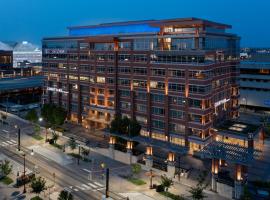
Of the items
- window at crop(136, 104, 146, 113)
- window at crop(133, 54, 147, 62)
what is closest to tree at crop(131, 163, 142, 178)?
window at crop(136, 104, 146, 113)

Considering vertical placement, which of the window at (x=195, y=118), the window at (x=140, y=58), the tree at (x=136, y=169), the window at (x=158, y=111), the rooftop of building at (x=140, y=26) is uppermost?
the rooftop of building at (x=140, y=26)

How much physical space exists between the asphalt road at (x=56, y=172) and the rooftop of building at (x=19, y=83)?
65.8 meters

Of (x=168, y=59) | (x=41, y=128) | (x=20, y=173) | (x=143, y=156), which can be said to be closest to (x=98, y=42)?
(x=168, y=59)

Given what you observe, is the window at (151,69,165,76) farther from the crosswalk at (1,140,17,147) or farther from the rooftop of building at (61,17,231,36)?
the crosswalk at (1,140,17,147)

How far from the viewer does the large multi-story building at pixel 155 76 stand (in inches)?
3189

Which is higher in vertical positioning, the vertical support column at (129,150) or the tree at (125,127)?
the tree at (125,127)

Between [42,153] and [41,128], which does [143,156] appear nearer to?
[42,153]

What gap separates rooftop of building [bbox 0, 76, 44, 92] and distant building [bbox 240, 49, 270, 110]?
9362cm

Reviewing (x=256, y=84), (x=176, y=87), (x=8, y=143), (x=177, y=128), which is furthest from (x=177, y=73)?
(x=256, y=84)

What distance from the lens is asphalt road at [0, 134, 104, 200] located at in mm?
62594

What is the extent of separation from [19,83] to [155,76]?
87128 mm

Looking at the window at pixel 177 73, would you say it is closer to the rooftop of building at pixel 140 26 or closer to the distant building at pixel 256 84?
the rooftop of building at pixel 140 26

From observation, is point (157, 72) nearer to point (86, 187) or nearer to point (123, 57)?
point (123, 57)

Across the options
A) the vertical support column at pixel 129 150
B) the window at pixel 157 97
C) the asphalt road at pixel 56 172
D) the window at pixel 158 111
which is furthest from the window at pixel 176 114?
the asphalt road at pixel 56 172
